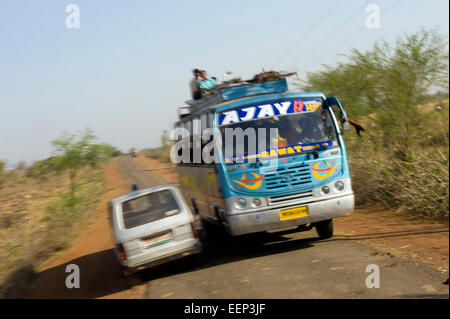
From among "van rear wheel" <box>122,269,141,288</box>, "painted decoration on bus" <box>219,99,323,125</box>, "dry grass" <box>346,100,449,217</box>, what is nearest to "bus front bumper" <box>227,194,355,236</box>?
"painted decoration on bus" <box>219,99,323,125</box>

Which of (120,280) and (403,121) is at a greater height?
(403,121)

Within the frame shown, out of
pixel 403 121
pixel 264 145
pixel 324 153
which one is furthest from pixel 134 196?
pixel 403 121

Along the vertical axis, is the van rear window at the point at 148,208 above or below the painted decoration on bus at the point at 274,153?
below

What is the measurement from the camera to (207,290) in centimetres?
707

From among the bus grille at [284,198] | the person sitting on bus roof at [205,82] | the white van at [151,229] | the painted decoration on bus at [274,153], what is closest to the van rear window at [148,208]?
the white van at [151,229]

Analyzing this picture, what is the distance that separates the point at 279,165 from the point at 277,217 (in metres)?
0.90

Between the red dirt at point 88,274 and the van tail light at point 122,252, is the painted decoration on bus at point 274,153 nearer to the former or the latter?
the van tail light at point 122,252

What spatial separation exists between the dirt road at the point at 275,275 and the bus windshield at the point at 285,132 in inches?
76.1

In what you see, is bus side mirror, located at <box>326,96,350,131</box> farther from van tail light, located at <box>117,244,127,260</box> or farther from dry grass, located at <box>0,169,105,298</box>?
dry grass, located at <box>0,169,105,298</box>

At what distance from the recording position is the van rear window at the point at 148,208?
8602 mm

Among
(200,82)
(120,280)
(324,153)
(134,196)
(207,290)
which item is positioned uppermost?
(200,82)

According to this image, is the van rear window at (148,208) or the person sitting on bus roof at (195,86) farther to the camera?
the person sitting on bus roof at (195,86)
